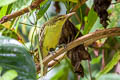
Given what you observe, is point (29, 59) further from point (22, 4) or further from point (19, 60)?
point (22, 4)

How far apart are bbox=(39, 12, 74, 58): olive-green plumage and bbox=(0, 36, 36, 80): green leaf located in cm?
45

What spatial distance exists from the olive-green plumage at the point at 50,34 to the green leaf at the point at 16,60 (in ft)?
1.48

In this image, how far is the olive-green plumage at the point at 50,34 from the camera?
1053 mm

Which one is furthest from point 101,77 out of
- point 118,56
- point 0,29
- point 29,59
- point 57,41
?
point 29,59

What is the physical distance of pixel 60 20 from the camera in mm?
1040

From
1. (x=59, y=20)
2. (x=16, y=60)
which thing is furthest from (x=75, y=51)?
(x=16, y=60)

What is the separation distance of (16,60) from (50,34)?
1.86 ft

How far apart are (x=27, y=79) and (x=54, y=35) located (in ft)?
1.89

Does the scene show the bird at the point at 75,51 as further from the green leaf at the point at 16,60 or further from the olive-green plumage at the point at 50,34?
the green leaf at the point at 16,60

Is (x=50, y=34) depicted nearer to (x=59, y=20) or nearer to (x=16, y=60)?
(x=59, y=20)

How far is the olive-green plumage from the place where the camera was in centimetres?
105

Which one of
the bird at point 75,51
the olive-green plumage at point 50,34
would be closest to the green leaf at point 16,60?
the bird at point 75,51

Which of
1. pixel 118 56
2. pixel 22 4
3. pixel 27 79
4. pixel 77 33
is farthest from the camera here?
pixel 118 56

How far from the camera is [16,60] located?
54 centimetres
